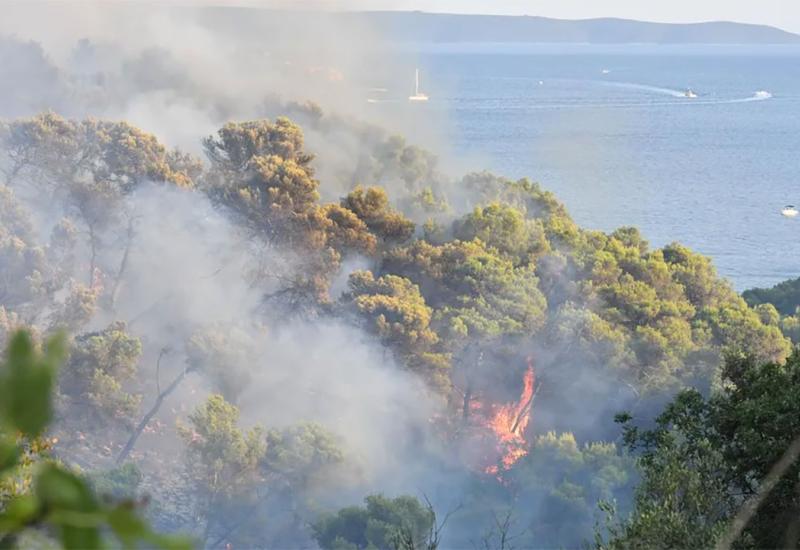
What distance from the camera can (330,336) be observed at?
24.6 m

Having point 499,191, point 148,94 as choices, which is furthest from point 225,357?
point 148,94

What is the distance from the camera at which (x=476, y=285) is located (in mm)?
24812

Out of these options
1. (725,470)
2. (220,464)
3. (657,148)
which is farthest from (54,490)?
(657,148)

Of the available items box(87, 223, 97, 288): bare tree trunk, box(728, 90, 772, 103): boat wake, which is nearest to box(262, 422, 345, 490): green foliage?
box(87, 223, 97, 288): bare tree trunk

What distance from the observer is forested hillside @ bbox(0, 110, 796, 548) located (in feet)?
68.0

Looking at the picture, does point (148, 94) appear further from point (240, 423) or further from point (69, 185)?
point (240, 423)

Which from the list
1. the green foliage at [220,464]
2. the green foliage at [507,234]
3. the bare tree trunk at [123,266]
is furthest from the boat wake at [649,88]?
the green foliage at [220,464]

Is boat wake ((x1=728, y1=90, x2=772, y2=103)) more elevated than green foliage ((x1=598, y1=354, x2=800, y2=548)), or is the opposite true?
green foliage ((x1=598, y1=354, x2=800, y2=548))

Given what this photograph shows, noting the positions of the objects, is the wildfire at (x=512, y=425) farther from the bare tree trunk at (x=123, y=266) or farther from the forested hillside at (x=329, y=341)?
the bare tree trunk at (x=123, y=266)

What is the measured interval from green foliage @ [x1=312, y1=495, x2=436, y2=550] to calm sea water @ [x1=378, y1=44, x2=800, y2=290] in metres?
27.7

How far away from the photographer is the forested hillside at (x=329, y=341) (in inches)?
816

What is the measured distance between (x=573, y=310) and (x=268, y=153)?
723cm

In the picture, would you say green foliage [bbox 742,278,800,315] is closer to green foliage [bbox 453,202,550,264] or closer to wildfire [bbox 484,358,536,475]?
green foliage [bbox 453,202,550,264]

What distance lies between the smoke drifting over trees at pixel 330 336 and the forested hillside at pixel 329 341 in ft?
0.15
